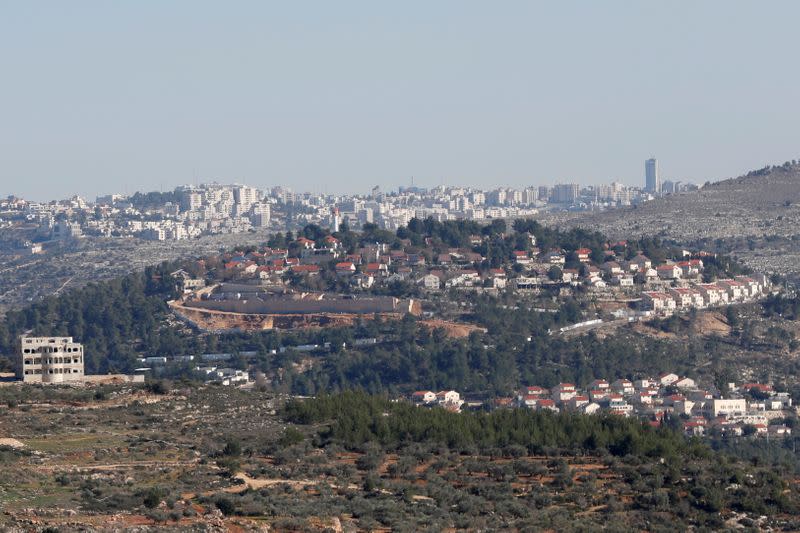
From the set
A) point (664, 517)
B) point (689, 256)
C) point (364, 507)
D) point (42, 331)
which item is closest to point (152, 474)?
point (364, 507)

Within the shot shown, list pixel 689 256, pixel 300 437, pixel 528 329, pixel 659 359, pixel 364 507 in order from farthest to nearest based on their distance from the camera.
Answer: pixel 689 256
pixel 528 329
pixel 659 359
pixel 300 437
pixel 364 507

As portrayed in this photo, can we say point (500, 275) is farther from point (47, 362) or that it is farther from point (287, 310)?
point (47, 362)

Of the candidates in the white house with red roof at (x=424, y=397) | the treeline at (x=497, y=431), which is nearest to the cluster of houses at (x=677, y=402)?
the white house with red roof at (x=424, y=397)

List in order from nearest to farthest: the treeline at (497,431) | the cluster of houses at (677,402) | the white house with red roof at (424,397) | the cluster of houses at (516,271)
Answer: the treeline at (497,431) < the cluster of houses at (677,402) < the white house with red roof at (424,397) < the cluster of houses at (516,271)

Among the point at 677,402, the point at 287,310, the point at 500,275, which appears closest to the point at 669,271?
the point at 500,275

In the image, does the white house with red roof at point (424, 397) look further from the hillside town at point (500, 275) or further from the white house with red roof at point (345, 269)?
the white house with red roof at point (345, 269)

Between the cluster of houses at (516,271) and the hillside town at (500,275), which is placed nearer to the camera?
the hillside town at (500,275)

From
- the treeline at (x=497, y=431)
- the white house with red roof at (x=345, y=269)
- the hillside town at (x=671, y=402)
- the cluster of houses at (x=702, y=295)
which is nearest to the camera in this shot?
the treeline at (x=497, y=431)

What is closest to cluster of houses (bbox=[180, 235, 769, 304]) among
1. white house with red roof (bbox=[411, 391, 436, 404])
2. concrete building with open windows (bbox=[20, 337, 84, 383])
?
white house with red roof (bbox=[411, 391, 436, 404])

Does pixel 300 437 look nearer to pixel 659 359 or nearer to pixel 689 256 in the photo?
pixel 659 359
